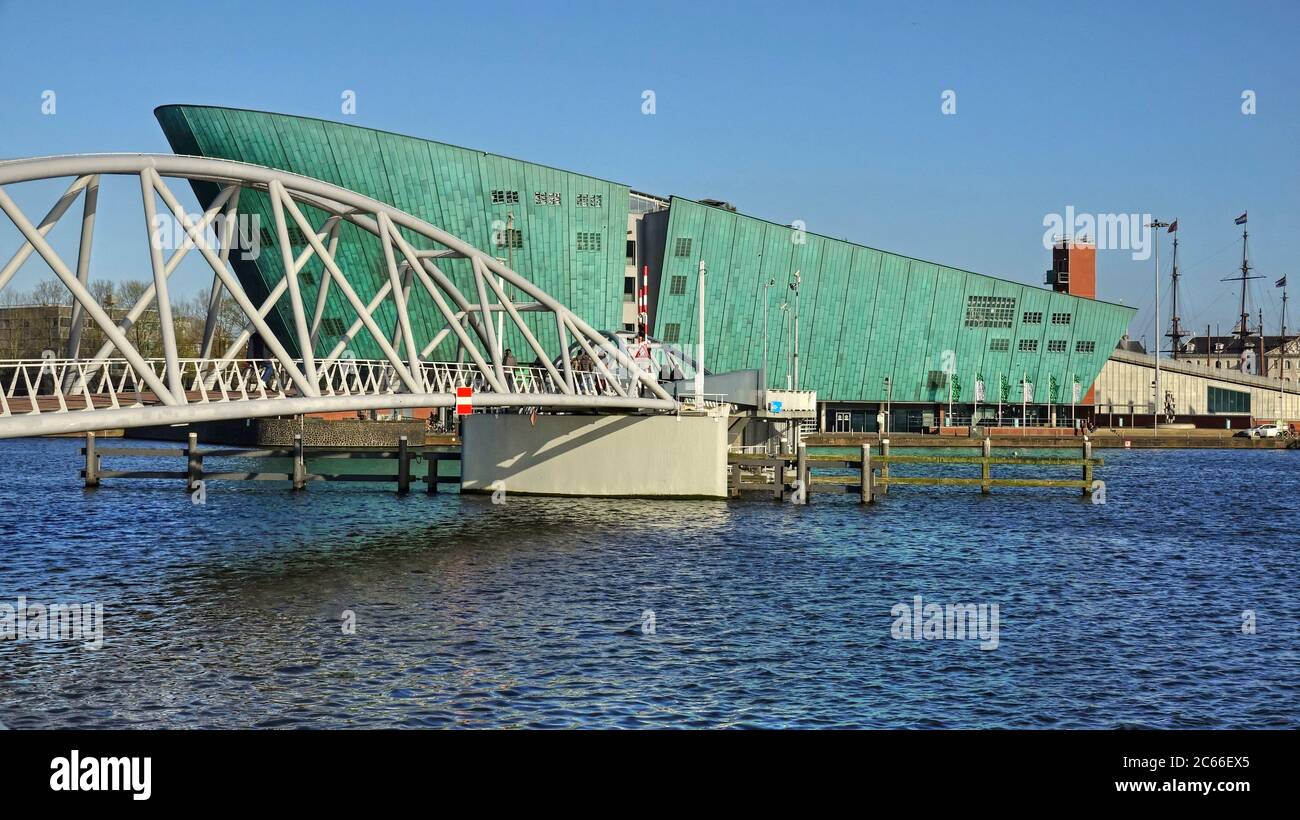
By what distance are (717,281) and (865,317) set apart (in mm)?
14889

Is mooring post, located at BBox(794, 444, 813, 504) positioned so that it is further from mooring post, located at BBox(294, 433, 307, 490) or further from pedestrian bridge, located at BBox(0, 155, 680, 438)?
mooring post, located at BBox(294, 433, 307, 490)

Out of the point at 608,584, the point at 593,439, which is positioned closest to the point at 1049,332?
the point at 593,439

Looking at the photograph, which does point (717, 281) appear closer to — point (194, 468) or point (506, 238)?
point (506, 238)

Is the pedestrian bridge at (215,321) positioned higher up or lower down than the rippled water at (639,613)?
higher up

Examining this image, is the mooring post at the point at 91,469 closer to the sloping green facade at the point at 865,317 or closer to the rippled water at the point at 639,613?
the rippled water at the point at 639,613

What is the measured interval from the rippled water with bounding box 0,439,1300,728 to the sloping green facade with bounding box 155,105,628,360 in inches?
1813

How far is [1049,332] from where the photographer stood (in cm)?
12356

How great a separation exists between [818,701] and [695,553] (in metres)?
17.6

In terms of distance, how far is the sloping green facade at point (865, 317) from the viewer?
109812mm

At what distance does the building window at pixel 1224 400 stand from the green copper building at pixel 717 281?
20.6 metres

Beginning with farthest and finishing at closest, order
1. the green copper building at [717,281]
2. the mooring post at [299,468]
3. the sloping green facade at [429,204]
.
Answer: the green copper building at [717,281] → the sloping green facade at [429,204] → the mooring post at [299,468]

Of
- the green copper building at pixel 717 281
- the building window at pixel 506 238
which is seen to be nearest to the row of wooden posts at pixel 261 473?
the green copper building at pixel 717 281

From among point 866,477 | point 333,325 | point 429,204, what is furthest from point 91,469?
point 333,325

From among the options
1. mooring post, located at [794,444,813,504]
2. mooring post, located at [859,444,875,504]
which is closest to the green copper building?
mooring post, located at [794,444,813,504]
